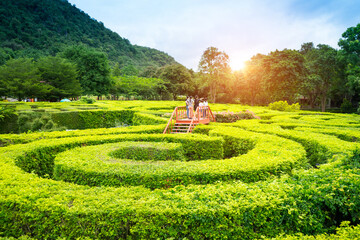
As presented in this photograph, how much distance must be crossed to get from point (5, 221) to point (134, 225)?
2457 mm

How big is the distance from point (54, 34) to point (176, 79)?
4661cm

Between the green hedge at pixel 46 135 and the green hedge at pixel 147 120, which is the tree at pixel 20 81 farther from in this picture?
the green hedge at pixel 46 135

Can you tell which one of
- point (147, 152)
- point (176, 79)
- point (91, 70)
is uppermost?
point (176, 79)

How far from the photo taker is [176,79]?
63656 mm

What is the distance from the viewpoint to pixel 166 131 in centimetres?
1224

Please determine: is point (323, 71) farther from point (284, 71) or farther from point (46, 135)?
point (46, 135)

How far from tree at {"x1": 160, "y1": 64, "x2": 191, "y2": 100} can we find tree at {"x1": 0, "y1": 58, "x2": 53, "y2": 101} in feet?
130

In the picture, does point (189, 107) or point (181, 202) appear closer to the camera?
point (181, 202)

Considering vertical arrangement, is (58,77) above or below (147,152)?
above

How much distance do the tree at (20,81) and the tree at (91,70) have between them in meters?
15.9

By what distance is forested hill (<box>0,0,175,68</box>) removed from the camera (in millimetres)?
62031

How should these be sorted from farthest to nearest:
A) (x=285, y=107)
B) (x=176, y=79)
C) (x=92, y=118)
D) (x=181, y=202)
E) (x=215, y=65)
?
(x=176, y=79) < (x=215, y=65) < (x=285, y=107) < (x=92, y=118) < (x=181, y=202)

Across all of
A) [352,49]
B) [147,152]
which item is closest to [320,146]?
[147,152]

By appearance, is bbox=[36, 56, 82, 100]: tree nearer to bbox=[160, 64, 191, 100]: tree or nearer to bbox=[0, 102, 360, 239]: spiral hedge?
bbox=[0, 102, 360, 239]: spiral hedge
